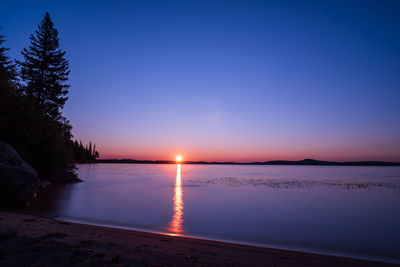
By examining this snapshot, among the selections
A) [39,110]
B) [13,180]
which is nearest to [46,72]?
[39,110]

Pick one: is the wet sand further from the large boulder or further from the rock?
the rock

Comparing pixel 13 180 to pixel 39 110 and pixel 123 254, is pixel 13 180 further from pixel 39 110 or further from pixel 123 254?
pixel 39 110

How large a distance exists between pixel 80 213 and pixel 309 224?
13266 mm

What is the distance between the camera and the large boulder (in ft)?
38.2

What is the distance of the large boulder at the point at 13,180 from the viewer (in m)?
11.7

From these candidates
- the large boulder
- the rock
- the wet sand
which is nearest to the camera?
the wet sand

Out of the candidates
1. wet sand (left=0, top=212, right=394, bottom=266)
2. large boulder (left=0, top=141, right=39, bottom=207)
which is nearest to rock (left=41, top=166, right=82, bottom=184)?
large boulder (left=0, top=141, right=39, bottom=207)

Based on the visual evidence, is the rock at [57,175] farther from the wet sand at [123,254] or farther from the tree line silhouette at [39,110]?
the wet sand at [123,254]

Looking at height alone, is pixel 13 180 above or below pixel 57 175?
above

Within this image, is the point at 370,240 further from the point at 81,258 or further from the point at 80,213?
the point at 80,213

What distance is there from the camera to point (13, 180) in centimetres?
1182

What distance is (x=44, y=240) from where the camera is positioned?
608 centimetres

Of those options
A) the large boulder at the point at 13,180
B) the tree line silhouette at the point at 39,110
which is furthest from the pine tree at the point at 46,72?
the large boulder at the point at 13,180

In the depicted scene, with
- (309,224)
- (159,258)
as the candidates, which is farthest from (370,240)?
(159,258)
